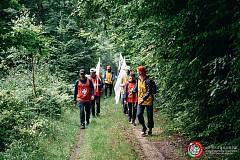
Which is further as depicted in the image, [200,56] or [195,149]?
[195,149]

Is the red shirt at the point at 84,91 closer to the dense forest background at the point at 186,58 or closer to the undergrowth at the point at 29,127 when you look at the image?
the undergrowth at the point at 29,127

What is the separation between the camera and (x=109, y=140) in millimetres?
6621

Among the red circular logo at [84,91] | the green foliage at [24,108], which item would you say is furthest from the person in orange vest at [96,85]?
the red circular logo at [84,91]

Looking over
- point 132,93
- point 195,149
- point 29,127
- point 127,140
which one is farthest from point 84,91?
point 195,149

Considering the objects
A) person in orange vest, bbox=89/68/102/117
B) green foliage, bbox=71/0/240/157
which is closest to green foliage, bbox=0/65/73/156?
person in orange vest, bbox=89/68/102/117

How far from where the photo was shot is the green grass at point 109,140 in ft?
18.0

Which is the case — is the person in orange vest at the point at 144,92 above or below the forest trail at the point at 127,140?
above

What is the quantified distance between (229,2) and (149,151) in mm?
4751

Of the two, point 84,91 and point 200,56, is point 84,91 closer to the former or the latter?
point 84,91

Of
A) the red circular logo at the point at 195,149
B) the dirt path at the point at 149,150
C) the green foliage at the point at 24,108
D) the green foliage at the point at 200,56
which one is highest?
the green foliage at the point at 200,56

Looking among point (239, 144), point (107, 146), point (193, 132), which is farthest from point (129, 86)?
point (239, 144)

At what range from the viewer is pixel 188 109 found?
15.9ft

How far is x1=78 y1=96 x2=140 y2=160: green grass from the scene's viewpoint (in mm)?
5480

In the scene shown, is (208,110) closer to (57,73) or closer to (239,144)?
(239,144)
